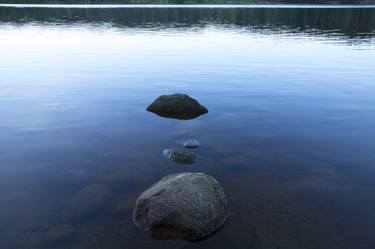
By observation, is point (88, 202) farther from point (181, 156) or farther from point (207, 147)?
point (207, 147)

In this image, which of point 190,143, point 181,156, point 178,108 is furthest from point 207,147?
point 178,108

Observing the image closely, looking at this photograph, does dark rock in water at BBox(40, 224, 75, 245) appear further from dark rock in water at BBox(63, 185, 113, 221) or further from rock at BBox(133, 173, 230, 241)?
rock at BBox(133, 173, 230, 241)

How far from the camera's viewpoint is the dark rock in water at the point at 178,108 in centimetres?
2888

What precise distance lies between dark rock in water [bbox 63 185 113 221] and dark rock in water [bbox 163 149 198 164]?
4518 millimetres

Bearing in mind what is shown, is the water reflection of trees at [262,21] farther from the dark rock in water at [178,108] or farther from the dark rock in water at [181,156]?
the dark rock in water at [181,156]

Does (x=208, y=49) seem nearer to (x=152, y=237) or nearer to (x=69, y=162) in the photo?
(x=69, y=162)

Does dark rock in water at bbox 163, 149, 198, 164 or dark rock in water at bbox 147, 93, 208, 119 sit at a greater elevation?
dark rock in water at bbox 147, 93, 208, 119

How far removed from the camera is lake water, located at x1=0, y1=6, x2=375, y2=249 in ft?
46.3

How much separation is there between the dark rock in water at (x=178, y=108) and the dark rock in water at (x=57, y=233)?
15.6 metres

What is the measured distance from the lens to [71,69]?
50281mm

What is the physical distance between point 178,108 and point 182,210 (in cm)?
1591

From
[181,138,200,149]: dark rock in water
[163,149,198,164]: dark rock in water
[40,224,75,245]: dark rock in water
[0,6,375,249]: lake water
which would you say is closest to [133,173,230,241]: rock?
[0,6,375,249]: lake water

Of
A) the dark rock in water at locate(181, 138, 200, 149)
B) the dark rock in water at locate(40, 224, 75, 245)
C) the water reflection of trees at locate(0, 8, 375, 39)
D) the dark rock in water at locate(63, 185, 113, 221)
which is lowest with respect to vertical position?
the dark rock in water at locate(40, 224, 75, 245)

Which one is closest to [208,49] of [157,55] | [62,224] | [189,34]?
[157,55]
